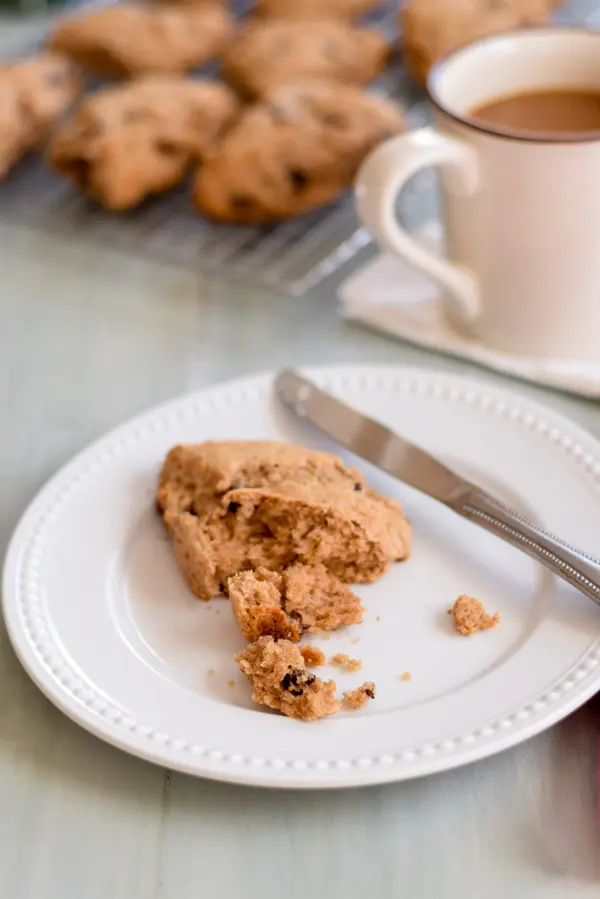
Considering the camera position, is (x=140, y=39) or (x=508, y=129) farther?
(x=140, y=39)

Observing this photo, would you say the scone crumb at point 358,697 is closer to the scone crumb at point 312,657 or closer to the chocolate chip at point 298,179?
the scone crumb at point 312,657

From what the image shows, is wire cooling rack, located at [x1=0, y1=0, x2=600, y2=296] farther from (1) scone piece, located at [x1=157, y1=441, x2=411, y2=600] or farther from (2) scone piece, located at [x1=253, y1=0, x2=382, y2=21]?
(1) scone piece, located at [x1=157, y1=441, x2=411, y2=600]

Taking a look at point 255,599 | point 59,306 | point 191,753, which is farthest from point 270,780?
point 59,306

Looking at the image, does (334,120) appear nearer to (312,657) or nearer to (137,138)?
(137,138)

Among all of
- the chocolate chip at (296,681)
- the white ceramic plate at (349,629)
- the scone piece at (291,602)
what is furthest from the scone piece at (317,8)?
the chocolate chip at (296,681)

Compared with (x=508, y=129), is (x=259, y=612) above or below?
below

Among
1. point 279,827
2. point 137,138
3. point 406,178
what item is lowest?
point 279,827

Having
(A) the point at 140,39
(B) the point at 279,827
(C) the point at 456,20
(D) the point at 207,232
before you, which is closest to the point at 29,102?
(A) the point at 140,39

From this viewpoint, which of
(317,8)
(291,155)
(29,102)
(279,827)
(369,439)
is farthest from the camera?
(317,8)
